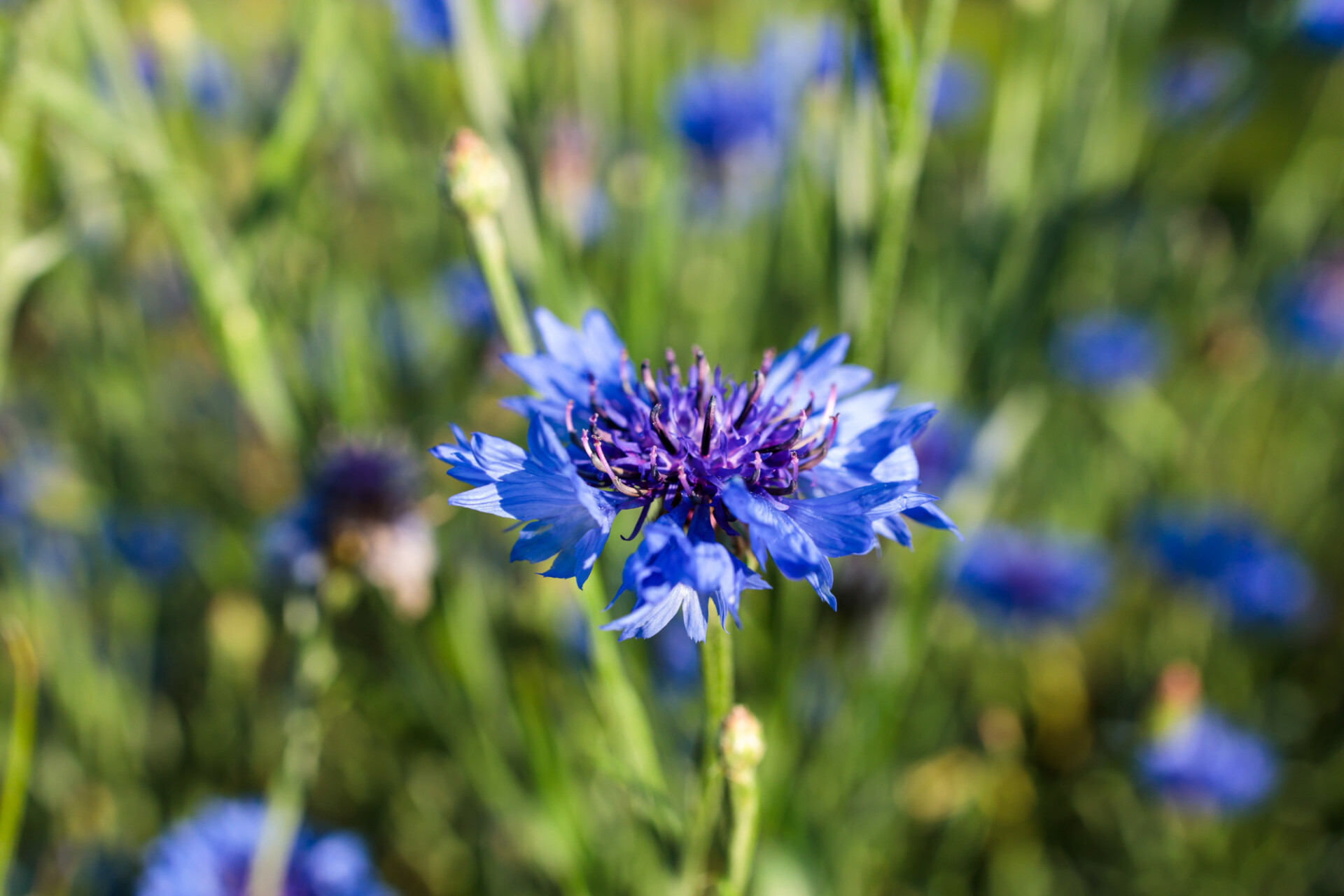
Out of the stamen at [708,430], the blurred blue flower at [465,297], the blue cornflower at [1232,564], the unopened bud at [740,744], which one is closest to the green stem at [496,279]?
the stamen at [708,430]

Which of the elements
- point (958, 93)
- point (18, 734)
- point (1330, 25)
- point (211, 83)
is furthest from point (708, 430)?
point (958, 93)

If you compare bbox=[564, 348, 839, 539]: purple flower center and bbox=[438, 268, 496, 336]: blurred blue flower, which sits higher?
bbox=[438, 268, 496, 336]: blurred blue flower

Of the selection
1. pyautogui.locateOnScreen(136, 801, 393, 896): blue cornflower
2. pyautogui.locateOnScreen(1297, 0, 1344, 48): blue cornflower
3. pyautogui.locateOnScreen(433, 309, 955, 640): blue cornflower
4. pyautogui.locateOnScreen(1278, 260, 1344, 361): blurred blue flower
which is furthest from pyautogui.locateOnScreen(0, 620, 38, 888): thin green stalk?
pyautogui.locateOnScreen(1278, 260, 1344, 361): blurred blue flower

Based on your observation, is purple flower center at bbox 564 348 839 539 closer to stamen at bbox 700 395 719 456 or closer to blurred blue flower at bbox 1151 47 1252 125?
stamen at bbox 700 395 719 456

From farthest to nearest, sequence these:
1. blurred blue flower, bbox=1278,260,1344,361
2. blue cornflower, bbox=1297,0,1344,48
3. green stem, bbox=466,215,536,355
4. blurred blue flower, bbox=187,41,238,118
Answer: blurred blue flower, bbox=1278,260,1344,361, blurred blue flower, bbox=187,41,238,118, blue cornflower, bbox=1297,0,1344,48, green stem, bbox=466,215,536,355

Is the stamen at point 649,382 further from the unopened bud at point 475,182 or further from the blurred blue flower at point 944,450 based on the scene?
the blurred blue flower at point 944,450

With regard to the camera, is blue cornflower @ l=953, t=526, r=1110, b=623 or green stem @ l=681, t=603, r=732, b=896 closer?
green stem @ l=681, t=603, r=732, b=896

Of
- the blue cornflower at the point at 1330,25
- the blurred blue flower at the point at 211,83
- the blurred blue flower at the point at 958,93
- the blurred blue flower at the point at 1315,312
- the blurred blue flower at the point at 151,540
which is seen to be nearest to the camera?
the blurred blue flower at the point at 151,540
